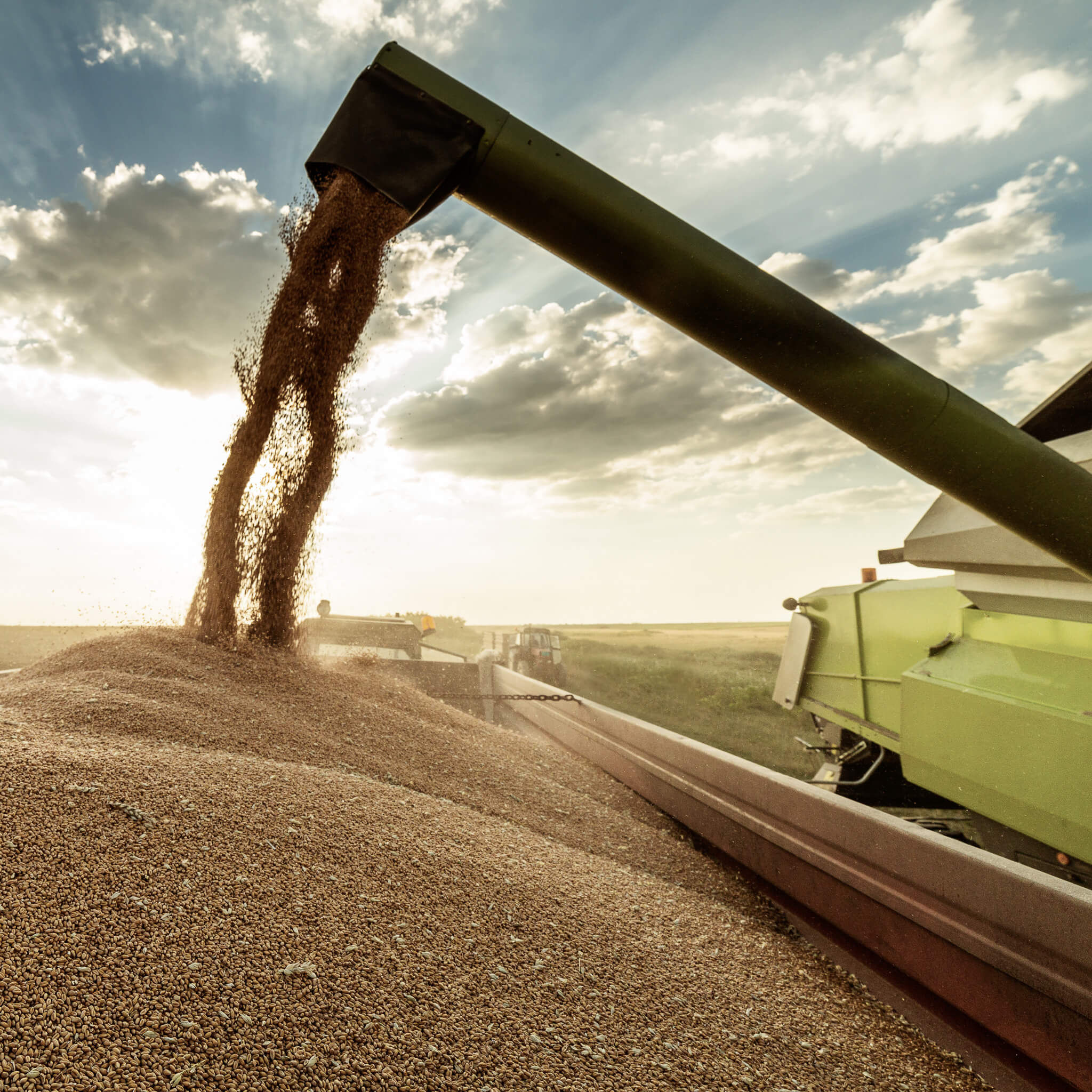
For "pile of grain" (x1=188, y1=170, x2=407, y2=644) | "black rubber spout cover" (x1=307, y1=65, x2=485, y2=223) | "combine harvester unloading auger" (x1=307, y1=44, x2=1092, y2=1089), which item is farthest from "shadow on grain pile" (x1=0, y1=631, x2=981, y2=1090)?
"black rubber spout cover" (x1=307, y1=65, x2=485, y2=223)

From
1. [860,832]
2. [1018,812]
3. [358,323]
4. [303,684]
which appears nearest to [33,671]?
[303,684]

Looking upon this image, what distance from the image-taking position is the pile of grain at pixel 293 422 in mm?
2303

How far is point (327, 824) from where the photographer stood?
167 centimetres

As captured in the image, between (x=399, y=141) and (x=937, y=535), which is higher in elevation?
(x=399, y=141)

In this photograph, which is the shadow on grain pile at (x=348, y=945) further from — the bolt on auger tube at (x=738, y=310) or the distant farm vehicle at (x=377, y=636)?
the distant farm vehicle at (x=377, y=636)

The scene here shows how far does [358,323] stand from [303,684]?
1656mm

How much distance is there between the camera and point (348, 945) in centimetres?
125

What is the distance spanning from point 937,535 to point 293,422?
8.62 feet

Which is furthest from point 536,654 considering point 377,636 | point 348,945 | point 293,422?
point 348,945

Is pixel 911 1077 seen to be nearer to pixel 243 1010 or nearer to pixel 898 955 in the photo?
pixel 898 955

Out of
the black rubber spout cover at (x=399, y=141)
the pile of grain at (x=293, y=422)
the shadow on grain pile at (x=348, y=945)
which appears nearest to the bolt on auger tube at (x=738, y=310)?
the black rubber spout cover at (x=399, y=141)

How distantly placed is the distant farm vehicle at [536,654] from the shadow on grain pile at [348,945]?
22.3 ft

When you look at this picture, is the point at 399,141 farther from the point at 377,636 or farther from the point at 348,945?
the point at 377,636

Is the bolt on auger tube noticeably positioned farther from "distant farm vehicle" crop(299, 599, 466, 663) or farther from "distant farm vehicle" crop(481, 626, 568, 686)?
"distant farm vehicle" crop(481, 626, 568, 686)
